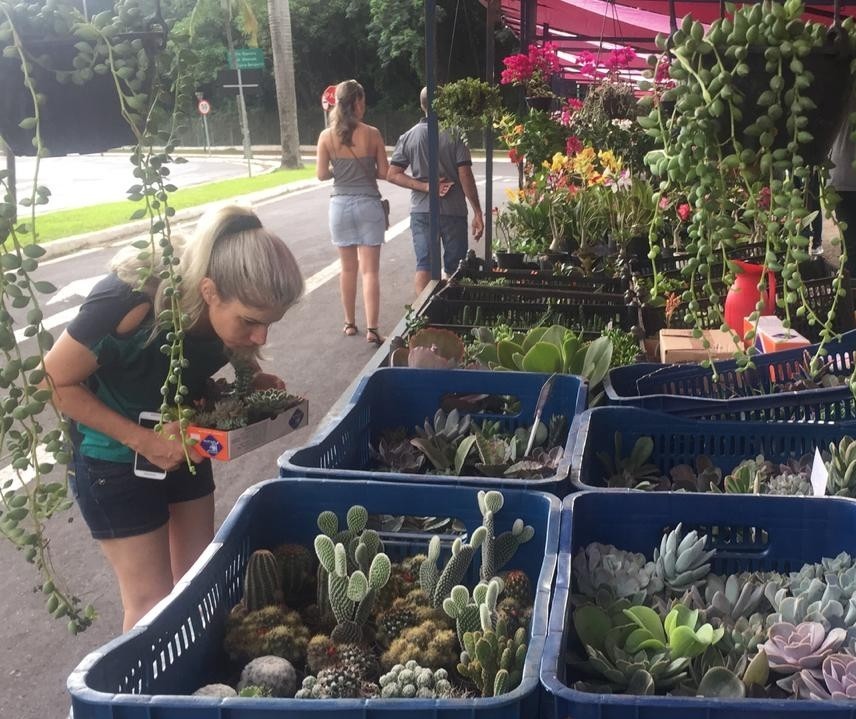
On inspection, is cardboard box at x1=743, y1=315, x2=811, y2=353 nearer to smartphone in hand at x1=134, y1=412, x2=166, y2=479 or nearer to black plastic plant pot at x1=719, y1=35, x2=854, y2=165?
black plastic plant pot at x1=719, y1=35, x2=854, y2=165

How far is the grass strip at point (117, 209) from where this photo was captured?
39.3ft

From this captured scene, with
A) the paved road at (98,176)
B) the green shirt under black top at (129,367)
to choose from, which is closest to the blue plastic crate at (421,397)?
the green shirt under black top at (129,367)

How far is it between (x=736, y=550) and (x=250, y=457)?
341cm

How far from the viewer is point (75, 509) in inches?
142

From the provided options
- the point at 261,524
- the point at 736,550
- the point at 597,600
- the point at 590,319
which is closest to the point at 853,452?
the point at 736,550

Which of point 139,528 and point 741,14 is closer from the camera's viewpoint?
point 741,14

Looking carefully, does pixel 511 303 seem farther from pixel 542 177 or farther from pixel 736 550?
pixel 542 177

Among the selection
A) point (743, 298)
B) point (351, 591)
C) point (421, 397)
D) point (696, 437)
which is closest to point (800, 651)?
point (351, 591)

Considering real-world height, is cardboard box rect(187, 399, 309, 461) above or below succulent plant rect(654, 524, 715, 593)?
above

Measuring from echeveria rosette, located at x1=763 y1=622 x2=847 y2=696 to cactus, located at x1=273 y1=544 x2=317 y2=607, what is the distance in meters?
0.82

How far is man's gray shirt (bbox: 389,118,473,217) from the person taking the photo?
21.2ft

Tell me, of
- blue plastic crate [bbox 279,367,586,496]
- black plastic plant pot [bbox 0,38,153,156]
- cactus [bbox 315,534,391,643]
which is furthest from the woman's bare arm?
black plastic plant pot [bbox 0,38,153,156]

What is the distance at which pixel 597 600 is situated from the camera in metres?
1.53

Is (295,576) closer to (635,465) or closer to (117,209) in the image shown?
(635,465)
